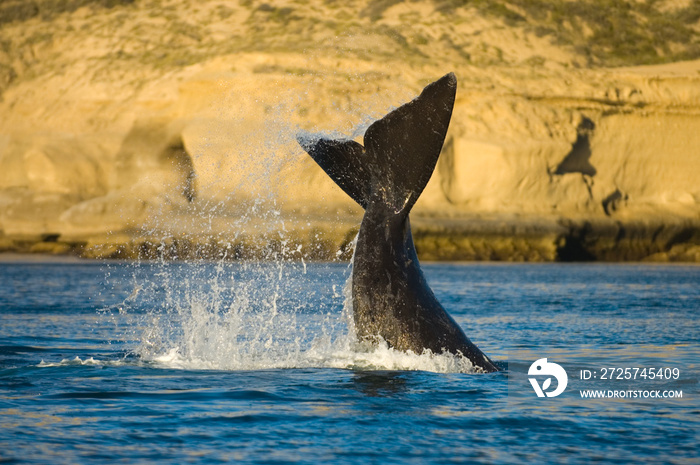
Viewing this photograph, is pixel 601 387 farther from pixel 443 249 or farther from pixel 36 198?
pixel 36 198

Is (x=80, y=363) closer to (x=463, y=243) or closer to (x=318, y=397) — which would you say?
(x=318, y=397)

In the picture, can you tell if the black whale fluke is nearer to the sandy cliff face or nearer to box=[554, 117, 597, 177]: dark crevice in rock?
the sandy cliff face

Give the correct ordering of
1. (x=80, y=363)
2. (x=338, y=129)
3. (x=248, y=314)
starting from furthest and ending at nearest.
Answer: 1. (x=338, y=129)
2. (x=248, y=314)
3. (x=80, y=363)

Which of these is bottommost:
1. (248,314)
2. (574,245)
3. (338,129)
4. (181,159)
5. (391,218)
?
(248,314)

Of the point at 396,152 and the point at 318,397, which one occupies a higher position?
the point at 396,152

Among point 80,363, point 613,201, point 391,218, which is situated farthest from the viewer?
point 613,201

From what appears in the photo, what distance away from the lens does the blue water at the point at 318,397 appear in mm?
6441

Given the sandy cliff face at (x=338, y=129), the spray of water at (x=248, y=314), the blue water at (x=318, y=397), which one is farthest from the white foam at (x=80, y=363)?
the sandy cliff face at (x=338, y=129)

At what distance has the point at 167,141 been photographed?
42.2 meters

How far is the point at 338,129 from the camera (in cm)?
3812

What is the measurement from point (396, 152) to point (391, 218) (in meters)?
0.61

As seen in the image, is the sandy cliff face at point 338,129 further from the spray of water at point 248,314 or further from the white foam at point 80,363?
the white foam at point 80,363

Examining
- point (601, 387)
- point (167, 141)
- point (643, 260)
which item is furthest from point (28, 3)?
point (601, 387)

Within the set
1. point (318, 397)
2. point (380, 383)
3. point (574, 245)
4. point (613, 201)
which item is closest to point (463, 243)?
point (574, 245)
